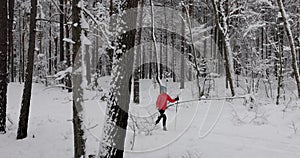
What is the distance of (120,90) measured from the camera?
5.35 m

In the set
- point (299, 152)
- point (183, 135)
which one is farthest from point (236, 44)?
point (299, 152)

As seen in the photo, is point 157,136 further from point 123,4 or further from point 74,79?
point 123,4

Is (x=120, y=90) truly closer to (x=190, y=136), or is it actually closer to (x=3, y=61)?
(x=190, y=136)

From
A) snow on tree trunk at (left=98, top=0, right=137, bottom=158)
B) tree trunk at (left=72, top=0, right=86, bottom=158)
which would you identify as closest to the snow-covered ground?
tree trunk at (left=72, top=0, right=86, bottom=158)

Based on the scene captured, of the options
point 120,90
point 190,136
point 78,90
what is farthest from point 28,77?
point 190,136

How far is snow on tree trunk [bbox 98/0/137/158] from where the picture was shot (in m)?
5.33

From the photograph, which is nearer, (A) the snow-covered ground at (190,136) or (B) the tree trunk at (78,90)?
(B) the tree trunk at (78,90)

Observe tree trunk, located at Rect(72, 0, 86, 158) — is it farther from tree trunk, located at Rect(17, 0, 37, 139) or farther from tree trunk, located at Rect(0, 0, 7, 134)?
tree trunk, located at Rect(0, 0, 7, 134)

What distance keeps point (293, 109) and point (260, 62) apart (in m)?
9.89

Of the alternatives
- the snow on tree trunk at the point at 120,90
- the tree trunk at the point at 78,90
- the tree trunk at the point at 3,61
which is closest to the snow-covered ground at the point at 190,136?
the tree trunk at the point at 78,90

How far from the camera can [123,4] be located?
5383 millimetres

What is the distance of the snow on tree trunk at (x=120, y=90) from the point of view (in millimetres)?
5332

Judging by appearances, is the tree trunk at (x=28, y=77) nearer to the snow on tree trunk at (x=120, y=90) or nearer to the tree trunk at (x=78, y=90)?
the tree trunk at (x=78, y=90)

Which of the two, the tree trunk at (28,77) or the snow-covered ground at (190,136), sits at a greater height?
the tree trunk at (28,77)
